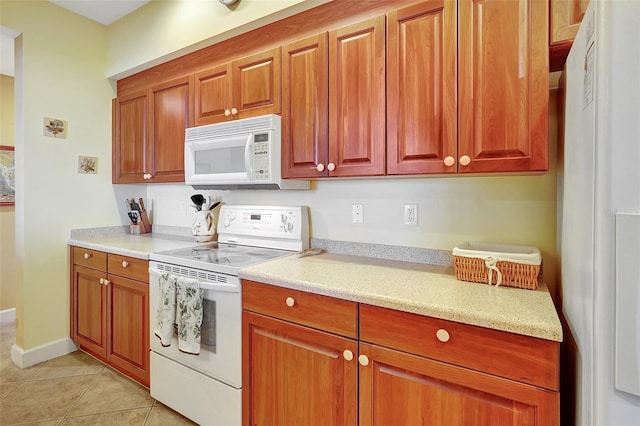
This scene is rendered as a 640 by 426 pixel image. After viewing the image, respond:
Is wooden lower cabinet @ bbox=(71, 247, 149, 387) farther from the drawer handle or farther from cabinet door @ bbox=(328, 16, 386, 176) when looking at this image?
the drawer handle

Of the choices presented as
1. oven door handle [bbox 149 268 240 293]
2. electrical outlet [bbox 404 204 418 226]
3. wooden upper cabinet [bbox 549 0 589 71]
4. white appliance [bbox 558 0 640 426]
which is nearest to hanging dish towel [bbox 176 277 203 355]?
oven door handle [bbox 149 268 240 293]

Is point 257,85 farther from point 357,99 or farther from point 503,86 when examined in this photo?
point 503,86

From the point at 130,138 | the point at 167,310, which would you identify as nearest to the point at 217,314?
the point at 167,310

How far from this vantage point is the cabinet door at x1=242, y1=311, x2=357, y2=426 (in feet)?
4.11

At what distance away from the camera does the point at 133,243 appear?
2.35 m

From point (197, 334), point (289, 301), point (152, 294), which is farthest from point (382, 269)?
point (152, 294)

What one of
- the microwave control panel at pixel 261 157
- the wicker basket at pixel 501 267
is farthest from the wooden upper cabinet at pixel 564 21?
the microwave control panel at pixel 261 157

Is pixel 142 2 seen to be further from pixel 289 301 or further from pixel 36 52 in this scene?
pixel 289 301

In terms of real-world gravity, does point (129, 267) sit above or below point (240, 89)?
below

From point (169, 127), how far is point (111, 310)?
1349 mm

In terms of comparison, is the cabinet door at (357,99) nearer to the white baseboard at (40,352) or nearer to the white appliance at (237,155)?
the white appliance at (237,155)

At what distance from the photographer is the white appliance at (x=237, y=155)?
5.80ft

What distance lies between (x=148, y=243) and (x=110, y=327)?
0.62 metres

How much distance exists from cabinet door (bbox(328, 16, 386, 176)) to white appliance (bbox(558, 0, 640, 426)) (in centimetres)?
79
